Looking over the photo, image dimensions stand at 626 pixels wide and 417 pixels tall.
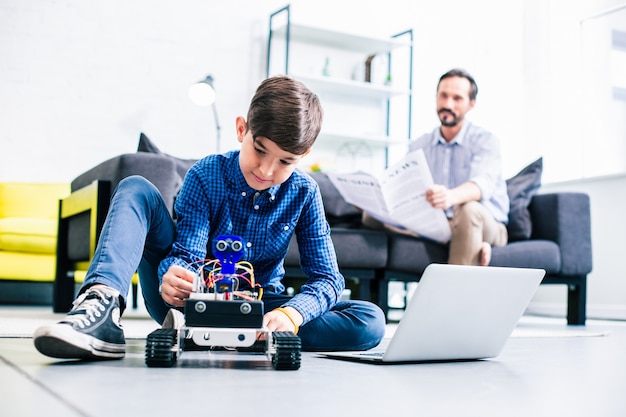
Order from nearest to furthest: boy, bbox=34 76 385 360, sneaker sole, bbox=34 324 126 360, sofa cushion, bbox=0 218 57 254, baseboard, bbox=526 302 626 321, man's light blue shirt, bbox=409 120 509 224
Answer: sneaker sole, bbox=34 324 126 360
boy, bbox=34 76 385 360
man's light blue shirt, bbox=409 120 509 224
sofa cushion, bbox=0 218 57 254
baseboard, bbox=526 302 626 321

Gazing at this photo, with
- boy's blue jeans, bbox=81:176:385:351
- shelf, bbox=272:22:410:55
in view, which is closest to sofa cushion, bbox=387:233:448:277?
boy's blue jeans, bbox=81:176:385:351

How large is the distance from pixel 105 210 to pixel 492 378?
166cm

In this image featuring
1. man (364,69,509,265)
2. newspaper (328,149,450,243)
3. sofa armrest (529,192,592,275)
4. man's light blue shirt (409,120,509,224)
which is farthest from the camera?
sofa armrest (529,192,592,275)

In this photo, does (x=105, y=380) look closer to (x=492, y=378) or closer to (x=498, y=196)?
(x=492, y=378)

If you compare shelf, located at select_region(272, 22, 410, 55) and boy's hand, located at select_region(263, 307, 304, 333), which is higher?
shelf, located at select_region(272, 22, 410, 55)

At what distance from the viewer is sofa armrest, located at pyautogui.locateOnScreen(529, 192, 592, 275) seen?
3.18 m

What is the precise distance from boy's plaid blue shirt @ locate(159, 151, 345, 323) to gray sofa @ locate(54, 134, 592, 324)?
3.60 feet

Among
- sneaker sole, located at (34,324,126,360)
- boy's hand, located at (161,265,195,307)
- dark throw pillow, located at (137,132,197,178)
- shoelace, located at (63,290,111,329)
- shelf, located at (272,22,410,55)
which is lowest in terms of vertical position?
sneaker sole, located at (34,324,126,360)

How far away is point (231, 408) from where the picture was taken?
75 centimetres

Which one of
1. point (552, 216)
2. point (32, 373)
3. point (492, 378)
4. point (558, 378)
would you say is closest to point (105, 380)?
point (32, 373)

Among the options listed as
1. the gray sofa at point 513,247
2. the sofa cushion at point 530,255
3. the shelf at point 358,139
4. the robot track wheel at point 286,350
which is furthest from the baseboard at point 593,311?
the robot track wheel at point 286,350

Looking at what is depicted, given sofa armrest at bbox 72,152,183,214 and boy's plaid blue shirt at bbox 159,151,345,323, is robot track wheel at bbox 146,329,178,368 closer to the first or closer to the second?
boy's plaid blue shirt at bbox 159,151,345,323

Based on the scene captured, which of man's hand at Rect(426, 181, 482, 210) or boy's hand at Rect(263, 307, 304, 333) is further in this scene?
man's hand at Rect(426, 181, 482, 210)

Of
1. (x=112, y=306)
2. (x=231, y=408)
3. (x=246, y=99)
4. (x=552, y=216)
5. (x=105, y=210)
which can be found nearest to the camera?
(x=231, y=408)
